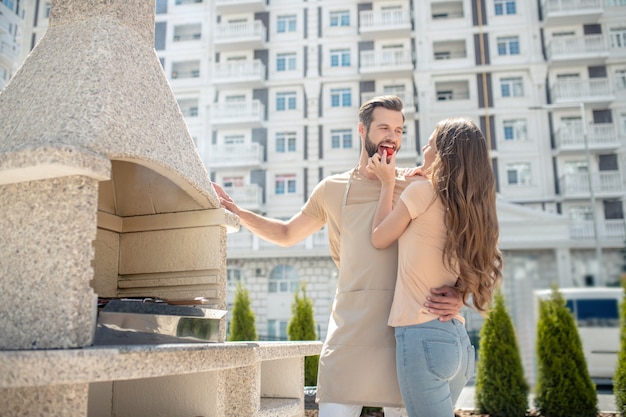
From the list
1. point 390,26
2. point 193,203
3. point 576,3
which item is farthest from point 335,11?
point 193,203

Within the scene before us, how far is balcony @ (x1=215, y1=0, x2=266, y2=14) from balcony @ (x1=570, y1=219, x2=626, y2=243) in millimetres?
A: 14189

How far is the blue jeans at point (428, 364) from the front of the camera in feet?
5.57

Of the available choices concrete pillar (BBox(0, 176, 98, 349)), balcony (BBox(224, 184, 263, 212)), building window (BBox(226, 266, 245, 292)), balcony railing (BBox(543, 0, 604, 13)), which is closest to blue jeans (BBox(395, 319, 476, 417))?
concrete pillar (BBox(0, 176, 98, 349))

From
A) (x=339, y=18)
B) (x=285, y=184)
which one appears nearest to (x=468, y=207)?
(x=285, y=184)

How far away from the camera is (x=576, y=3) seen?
69.9 feet

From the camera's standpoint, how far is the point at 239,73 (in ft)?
73.8

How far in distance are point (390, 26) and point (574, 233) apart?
10.0 m

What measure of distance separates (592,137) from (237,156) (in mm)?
12714

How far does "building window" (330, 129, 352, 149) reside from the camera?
22141mm

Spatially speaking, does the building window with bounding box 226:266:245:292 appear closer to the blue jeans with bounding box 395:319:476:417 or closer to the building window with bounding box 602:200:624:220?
the building window with bounding box 602:200:624:220

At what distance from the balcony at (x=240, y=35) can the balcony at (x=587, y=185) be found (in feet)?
40.7

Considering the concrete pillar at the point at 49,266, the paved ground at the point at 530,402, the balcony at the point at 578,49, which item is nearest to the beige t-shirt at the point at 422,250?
the concrete pillar at the point at 49,266

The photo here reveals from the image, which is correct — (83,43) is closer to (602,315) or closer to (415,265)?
(415,265)

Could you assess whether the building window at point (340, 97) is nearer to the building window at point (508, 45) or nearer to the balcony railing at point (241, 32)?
the balcony railing at point (241, 32)
